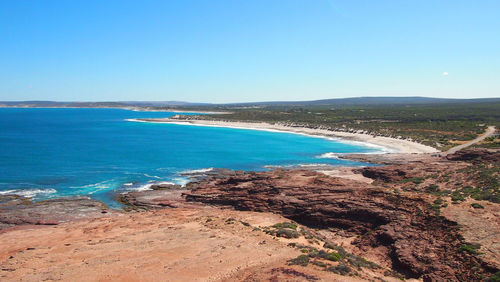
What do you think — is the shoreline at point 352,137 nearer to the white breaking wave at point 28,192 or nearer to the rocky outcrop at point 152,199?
the rocky outcrop at point 152,199

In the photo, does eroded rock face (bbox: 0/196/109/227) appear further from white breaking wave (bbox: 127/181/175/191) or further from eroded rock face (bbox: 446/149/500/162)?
eroded rock face (bbox: 446/149/500/162)

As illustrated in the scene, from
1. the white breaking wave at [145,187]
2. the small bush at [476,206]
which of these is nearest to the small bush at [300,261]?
the small bush at [476,206]

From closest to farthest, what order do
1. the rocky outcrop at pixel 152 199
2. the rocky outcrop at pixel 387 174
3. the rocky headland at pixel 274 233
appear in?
the rocky headland at pixel 274 233 → the rocky outcrop at pixel 152 199 → the rocky outcrop at pixel 387 174

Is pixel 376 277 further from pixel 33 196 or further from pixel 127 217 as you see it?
pixel 33 196

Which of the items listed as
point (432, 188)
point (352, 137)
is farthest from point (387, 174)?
point (352, 137)

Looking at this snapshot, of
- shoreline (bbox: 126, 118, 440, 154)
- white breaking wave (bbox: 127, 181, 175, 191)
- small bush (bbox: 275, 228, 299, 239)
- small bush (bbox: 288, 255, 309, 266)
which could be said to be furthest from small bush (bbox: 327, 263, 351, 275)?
shoreline (bbox: 126, 118, 440, 154)

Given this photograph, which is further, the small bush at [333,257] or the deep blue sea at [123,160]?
the deep blue sea at [123,160]
